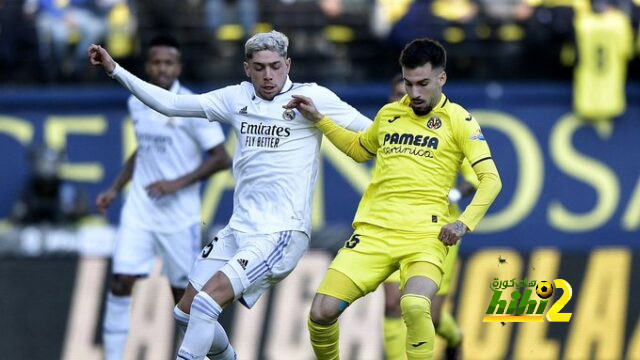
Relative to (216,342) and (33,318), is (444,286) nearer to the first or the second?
(216,342)

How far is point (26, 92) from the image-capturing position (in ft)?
53.1

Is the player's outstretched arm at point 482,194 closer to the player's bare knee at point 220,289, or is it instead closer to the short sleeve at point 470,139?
the short sleeve at point 470,139

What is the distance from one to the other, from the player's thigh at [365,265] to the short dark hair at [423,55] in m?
1.07

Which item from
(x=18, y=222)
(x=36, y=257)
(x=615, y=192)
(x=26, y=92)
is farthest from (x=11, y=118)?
(x=615, y=192)

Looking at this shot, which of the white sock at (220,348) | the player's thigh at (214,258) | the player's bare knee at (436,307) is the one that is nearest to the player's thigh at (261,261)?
the player's thigh at (214,258)

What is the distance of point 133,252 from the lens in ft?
34.1

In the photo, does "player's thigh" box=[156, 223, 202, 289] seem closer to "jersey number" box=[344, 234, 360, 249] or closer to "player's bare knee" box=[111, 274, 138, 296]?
"player's bare knee" box=[111, 274, 138, 296]

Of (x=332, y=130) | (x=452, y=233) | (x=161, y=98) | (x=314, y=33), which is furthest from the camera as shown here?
(x=314, y=33)

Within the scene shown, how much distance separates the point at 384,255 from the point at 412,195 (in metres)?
0.40

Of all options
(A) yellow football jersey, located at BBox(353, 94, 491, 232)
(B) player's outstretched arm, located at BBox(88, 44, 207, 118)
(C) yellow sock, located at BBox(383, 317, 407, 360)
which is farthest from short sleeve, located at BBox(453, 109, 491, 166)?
(C) yellow sock, located at BBox(383, 317, 407, 360)

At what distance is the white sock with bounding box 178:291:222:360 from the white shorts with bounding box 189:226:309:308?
0.19 metres

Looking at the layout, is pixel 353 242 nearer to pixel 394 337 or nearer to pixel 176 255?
pixel 394 337

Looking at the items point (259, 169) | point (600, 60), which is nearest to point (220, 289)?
point (259, 169)

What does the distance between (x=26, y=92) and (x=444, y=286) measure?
7542mm
